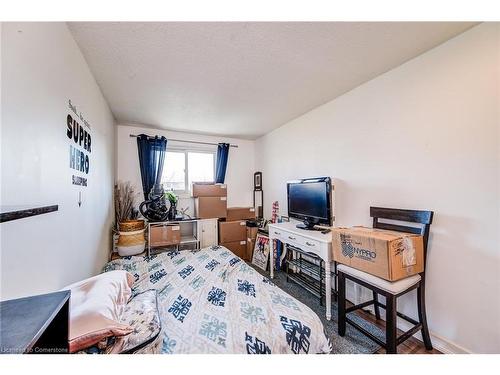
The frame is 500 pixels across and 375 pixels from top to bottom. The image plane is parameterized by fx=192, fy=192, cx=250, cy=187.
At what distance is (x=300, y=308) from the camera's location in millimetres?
1343

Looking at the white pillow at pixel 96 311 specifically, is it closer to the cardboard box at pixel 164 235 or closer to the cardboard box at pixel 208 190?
the cardboard box at pixel 164 235

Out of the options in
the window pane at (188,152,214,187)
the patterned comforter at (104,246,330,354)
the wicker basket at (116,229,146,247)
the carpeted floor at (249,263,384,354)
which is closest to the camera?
the patterned comforter at (104,246,330,354)

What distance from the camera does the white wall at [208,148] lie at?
3230 mm

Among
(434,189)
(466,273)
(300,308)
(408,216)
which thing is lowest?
(300,308)

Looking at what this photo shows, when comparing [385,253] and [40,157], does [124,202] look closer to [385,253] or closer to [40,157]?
[40,157]

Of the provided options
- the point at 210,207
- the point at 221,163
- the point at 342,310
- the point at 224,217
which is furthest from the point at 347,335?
the point at 221,163

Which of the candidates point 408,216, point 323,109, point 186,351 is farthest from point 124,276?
point 323,109

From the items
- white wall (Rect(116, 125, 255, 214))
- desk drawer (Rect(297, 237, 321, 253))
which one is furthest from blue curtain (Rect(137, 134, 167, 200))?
desk drawer (Rect(297, 237, 321, 253))

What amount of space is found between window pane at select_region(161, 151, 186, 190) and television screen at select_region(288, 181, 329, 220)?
210 cm

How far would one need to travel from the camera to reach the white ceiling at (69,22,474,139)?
1.29 meters

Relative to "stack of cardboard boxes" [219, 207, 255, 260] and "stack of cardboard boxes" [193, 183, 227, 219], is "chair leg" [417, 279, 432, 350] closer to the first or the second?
"stack of cardboard boxes" [219, 207, 255, 260]

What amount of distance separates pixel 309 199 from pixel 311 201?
41mm
